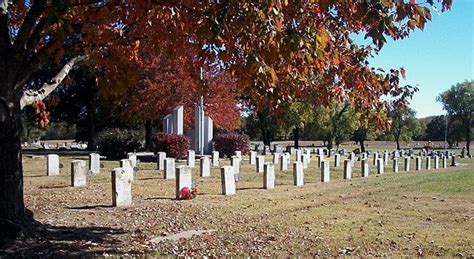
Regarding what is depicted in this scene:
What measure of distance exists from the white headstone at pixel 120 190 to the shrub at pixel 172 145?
58.7 ft

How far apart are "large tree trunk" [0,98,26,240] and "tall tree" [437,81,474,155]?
285ft

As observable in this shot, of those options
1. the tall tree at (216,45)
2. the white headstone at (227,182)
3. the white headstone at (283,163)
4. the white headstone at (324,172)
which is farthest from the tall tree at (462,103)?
the tall tree at (216,45)

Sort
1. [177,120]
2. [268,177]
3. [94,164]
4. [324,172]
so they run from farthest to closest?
[177,120] < [324,172] < [94,164] < [268,177]

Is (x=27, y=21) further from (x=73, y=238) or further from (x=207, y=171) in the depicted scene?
(x=207, y=171)

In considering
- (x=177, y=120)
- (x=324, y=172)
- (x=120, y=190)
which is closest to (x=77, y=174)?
(x=120, y=190)

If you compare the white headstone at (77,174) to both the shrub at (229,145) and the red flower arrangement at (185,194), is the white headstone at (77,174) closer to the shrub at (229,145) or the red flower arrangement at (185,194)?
the red flower arrangement at (185,194)

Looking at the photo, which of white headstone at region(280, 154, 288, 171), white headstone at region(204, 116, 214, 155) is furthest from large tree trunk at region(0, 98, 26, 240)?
white headstone at region(204, 116, 214, 155)

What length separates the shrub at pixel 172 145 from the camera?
31.2 m

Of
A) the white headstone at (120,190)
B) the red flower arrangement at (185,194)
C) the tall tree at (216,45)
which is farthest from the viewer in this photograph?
the red flower arrangement at (185,194)

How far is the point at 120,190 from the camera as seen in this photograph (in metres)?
13.1

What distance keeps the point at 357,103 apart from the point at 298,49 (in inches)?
→ 113

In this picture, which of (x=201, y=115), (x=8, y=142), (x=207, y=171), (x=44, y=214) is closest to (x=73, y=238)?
(x=8, y=142)

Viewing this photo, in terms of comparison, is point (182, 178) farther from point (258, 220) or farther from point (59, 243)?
point (59, 243)

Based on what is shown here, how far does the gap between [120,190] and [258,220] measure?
148 inches
